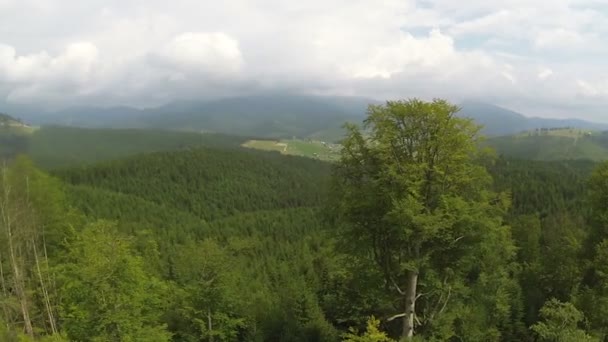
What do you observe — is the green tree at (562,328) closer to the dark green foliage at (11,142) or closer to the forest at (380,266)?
the forest at (380,266)

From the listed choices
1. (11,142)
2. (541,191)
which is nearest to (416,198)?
(11,142)

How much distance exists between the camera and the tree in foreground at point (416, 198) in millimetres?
16562

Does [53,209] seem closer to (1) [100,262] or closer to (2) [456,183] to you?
(1) [100,262]

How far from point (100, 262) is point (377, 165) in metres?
14.2

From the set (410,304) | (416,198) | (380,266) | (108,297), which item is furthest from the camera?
(108,297)

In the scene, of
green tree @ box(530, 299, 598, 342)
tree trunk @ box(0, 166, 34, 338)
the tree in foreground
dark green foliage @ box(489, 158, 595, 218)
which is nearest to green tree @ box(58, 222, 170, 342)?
the tree in foreground

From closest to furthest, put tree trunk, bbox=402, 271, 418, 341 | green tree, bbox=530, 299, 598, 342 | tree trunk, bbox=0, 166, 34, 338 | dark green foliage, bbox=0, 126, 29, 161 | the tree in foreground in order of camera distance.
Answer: the tree in foreground
green tree, bbox=530, 299, 598, 342
tree trunk, bbox=402, 271, 418, 341
tree trunk, bbox=0, 166, 34, 338
dark green foliage, bbox=0, 126, 29, 161

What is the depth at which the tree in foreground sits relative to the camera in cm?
1656

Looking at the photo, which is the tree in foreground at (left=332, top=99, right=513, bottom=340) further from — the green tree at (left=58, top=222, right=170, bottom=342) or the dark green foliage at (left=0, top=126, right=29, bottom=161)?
the dark green foliage at (left=0, top=126, right=29, bottom=161)

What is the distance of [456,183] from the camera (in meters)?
17.4

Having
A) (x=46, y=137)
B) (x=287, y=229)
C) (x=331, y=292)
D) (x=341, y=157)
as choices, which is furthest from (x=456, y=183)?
(x=46, y=137)

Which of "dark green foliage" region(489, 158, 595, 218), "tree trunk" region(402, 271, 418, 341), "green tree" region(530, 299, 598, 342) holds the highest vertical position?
"tree trunk" region(402, 271, 418, 341)

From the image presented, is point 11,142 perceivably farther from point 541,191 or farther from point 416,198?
point 541,191

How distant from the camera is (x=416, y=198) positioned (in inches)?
659
